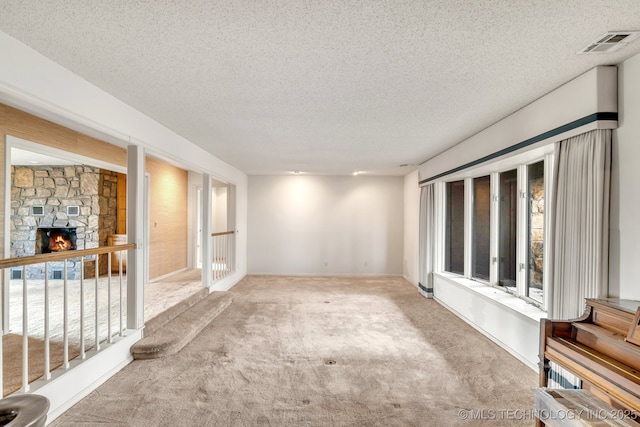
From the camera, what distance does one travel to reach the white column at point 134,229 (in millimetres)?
2996

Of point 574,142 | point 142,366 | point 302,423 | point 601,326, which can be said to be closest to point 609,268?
point 601,326

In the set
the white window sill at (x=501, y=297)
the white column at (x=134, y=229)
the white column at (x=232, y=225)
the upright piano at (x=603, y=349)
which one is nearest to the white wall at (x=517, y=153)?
the white window sill at (x=501, y=297)

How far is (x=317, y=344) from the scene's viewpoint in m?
3.34

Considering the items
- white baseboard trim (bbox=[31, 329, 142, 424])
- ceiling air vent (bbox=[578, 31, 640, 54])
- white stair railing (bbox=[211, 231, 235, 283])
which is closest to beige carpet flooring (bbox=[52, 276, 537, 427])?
white baseboard trim (bbox=[31, 329, 142, 424])

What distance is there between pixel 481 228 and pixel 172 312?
4431mm

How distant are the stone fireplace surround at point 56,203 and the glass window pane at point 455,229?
665 centimetres

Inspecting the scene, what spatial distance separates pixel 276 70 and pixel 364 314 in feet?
11.8

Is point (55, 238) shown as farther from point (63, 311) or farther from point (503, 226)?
point (503, 226)

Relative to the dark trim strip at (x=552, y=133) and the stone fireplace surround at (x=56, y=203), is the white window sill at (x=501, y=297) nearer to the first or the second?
the dark trim strip at (x=552, y=133)

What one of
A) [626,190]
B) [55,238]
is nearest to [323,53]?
[626,190]

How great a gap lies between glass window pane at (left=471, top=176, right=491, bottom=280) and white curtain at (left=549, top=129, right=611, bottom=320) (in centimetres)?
180

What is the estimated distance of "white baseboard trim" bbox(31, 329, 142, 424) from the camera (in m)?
2.09

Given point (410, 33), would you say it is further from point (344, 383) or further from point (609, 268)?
point (344, 383)

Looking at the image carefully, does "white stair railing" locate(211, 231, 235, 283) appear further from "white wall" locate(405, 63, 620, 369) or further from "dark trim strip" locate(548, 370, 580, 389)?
"dark trim strip" locate(548, 370, 580, 389)
